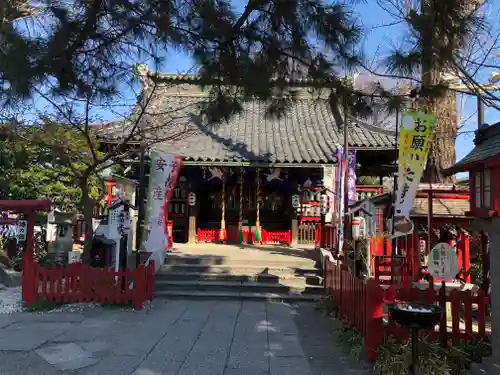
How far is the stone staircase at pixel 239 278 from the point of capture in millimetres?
9866

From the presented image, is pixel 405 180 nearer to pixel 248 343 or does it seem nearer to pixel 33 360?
pixel 248 343

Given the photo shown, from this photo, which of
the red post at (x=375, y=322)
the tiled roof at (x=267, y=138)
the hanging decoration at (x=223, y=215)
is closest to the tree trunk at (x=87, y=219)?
the tiled roof at (x=267, y=138)

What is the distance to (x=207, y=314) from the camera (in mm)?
8211

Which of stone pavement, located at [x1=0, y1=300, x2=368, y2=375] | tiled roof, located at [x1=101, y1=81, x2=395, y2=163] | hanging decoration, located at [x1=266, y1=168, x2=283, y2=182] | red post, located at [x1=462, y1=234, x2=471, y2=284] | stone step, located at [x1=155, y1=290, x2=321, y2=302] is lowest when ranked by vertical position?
stone pavement, located at [x1=0, y1=300, x2=368, y2=375]

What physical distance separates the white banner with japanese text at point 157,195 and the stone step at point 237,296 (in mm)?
1132

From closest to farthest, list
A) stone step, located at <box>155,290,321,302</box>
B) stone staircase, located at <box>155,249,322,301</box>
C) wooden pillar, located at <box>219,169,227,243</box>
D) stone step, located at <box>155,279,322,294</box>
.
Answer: stone step, located at <box>155,290,321,302</box>, stone staircase, located at <box>155,249,322,301</box>, stone step, located at <box>155,279,322,294</box>, wooden pillar, located at <box>219,169,227,243</box>

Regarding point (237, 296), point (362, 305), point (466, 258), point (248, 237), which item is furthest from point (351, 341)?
point (248, 237)

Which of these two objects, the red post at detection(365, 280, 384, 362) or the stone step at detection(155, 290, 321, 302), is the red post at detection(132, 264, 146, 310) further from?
the red post at detection(365, 280, 384, 362)

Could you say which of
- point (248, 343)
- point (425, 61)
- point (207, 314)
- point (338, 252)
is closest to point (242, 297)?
point (207, 314)

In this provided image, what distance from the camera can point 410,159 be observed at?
6.82 meters

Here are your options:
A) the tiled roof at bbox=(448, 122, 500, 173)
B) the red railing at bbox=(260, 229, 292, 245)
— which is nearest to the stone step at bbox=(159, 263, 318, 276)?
the red railing at bbox=(260, 229, 292, 245)

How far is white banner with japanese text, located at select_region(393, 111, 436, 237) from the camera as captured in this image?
6.57 m

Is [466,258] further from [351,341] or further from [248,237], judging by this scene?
[248,237]

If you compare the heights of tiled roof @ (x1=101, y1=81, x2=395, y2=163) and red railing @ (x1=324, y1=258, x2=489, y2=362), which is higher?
tiled roof @ (x1=101, y1=81, x2=395, y2=163)
